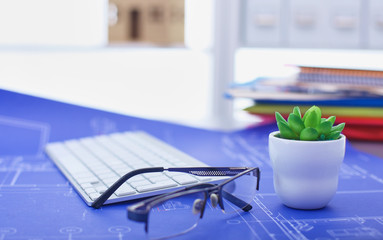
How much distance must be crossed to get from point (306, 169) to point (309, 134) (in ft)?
0.14

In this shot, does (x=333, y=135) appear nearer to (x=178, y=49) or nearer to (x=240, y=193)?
(x=240, y=193)

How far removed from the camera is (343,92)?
1251 millimetres

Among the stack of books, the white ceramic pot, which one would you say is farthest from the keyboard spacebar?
the stack of books

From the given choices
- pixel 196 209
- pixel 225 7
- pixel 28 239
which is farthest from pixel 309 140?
pixel 225 7

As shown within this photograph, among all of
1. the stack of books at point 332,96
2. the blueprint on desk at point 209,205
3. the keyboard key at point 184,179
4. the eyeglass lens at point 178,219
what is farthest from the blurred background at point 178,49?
the eyeglass lens at point 178,219

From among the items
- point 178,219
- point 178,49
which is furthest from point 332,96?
point 178,219

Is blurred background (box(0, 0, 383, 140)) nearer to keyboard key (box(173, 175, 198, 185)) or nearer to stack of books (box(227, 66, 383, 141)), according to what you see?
stack of books (box(227, 66, 383, 141))

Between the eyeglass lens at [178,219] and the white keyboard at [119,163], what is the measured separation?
2.7 inches

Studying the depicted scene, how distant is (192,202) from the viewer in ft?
1.90

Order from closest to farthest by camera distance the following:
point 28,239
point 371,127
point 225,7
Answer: point 28,239, point 371,127, point 225,7

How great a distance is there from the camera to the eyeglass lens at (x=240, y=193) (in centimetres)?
64

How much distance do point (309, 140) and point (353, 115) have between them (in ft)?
2.04

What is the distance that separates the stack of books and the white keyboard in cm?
37

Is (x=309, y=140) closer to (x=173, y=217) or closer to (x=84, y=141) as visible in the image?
(x=173, y=217)
